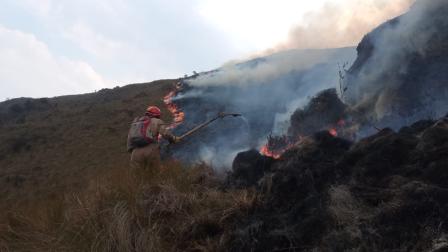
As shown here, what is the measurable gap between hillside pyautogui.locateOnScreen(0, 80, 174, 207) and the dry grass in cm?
978

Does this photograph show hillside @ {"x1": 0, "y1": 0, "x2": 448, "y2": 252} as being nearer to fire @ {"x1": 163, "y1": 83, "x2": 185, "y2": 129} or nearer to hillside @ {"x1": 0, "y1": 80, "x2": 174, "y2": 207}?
fire @ {"x1": 163, "y1": 83, "x2": 185, "y2": 129}

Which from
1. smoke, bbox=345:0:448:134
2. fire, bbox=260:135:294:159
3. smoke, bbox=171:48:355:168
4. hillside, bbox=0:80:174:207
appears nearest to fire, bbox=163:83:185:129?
smoke, bbox=171:48:355:168

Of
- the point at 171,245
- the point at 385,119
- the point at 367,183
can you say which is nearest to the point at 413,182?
the point at 367,183

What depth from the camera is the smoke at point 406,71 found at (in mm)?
12820

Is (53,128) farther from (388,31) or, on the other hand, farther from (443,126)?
(443,126)

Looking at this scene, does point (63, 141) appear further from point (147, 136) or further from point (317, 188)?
point (317, 188)

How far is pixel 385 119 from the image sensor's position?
13.1 metres

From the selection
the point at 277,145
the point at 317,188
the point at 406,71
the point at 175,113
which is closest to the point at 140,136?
the point at 317,188

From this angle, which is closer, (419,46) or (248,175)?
(248,175)

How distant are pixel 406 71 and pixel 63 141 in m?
18.7

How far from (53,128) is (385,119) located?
71.5 ft

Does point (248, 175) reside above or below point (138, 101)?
below

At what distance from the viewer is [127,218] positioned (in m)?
6.22

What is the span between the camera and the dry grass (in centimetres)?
600
